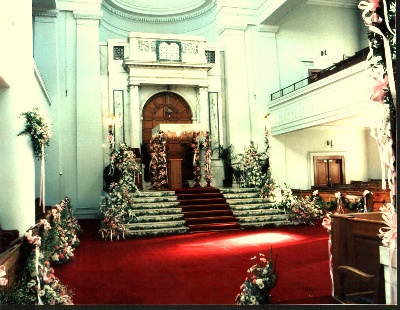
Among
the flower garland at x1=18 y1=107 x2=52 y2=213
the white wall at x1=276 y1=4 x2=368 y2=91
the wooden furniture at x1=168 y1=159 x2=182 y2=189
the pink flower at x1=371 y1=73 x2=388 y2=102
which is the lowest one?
the wooden furniture at x1=168 y1=159 x2=182 y2=189

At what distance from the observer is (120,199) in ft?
33.6

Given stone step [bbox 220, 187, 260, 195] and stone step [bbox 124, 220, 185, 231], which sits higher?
stone step [bbox 220, 187, 260, 195]

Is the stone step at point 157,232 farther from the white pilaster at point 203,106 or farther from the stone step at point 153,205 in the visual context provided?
the white pilaster at point 203,106

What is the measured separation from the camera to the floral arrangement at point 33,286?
3.92 meters

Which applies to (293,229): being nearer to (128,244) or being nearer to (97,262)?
(128,244)

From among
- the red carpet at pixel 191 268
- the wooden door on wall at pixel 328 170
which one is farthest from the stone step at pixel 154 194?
the wooden door on wall at pixel 328 170

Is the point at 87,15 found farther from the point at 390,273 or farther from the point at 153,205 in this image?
the point at 390,273

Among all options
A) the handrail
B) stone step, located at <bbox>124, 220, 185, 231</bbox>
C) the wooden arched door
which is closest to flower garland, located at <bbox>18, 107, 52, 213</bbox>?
stone step, located at <bbox>124, 220, 185, 231</bbox>

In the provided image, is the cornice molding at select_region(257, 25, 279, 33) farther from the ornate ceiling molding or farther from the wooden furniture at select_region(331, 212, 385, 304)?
the wooden furniture at select_region(331, 212, 385, 304)

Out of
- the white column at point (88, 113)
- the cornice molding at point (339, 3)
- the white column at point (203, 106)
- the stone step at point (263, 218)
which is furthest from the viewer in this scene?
the cornice molding at point (339, 3)

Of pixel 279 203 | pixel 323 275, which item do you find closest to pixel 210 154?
pixel 279 203

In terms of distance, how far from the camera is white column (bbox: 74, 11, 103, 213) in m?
13.4

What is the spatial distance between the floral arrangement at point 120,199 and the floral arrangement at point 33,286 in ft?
16.1

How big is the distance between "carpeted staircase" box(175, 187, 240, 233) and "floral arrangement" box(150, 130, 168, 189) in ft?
3.01
